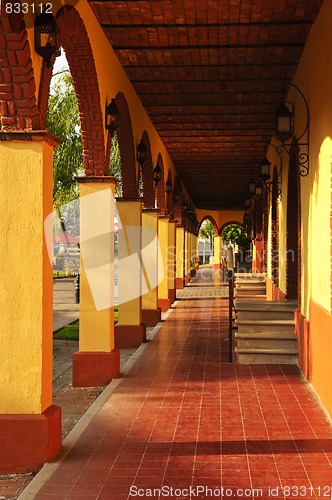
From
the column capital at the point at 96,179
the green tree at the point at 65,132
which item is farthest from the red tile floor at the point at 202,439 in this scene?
the green tree at the point at 65,132

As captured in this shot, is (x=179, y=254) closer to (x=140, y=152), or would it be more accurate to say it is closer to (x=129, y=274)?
(x=129, y=274)

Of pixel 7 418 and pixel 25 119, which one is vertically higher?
pixel 25 119

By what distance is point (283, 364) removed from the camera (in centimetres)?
980

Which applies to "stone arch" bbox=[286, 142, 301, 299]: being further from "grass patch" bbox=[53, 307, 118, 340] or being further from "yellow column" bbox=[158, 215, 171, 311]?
"yellow column" bbox=[158, 215, 171, 311]

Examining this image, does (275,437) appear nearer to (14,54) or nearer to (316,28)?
(14,54)

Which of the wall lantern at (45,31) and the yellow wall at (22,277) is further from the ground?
the wall lantern at (45,31)

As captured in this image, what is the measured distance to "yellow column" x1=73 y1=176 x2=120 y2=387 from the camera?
8.51 metres

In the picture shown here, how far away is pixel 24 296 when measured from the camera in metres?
5.48

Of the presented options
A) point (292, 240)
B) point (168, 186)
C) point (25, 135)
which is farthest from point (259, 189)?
point (25, 135)

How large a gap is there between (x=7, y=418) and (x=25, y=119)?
8.11ft

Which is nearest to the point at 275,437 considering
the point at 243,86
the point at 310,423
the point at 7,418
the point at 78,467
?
the point at 310,423

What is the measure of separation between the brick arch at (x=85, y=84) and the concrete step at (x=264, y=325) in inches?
141

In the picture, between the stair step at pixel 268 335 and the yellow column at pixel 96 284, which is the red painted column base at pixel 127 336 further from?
the yellow column at pixel 96 284

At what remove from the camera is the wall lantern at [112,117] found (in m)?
8.36
